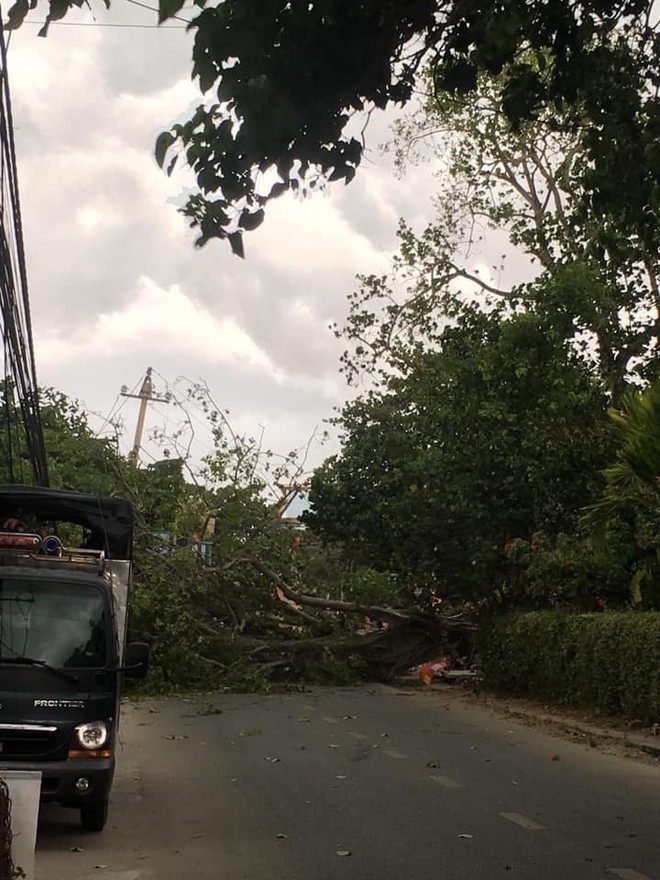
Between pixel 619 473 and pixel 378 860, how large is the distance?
8233mm

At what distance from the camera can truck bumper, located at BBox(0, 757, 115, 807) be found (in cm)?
880

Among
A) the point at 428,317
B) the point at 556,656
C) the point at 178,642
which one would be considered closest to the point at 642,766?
the point at 556,656

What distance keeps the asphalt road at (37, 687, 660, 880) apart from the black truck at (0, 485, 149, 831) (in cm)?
56

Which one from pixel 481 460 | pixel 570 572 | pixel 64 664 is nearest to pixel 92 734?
pixel 64 664

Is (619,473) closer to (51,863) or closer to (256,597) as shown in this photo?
(51,863)

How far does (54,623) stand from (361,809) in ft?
10.2

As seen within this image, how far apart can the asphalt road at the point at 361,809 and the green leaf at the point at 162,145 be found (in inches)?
175

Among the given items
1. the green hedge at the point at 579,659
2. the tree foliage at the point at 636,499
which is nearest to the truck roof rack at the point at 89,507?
the tree foliage at the point at 636,499

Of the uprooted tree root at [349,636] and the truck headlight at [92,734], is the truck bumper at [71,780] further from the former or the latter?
the uprooted tree root at [349,636]

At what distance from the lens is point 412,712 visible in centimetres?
2102

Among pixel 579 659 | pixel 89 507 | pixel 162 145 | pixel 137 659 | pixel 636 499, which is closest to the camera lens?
pixel 162 145

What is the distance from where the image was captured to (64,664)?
9.40m

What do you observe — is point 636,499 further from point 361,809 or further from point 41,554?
point 41,554

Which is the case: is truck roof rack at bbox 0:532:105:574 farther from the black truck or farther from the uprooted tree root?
the uprooted tree root
